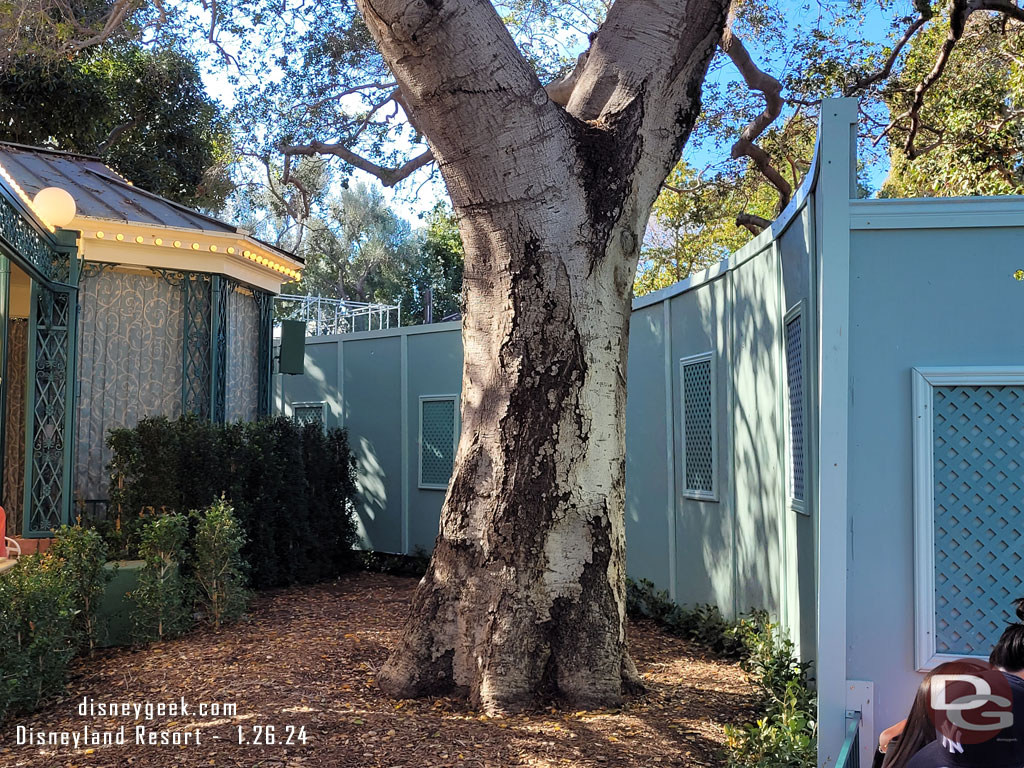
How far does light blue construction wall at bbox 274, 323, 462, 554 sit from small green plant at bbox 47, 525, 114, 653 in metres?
4.95

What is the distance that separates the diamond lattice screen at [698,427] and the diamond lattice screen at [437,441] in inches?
148

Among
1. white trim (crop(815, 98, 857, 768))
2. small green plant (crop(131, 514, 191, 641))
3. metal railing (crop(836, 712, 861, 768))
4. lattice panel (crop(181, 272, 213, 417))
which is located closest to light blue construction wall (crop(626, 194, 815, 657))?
white trim (crop(815, 98, 857, 768))

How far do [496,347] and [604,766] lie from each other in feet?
7.17

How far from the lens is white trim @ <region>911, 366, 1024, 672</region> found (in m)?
3.87

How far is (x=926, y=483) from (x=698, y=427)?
375cm

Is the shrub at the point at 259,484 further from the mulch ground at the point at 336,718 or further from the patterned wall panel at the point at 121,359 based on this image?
the mulch ground at the point at 336,718

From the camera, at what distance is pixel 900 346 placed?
398 centimetres

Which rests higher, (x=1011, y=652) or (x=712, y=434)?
(x=712, y=434)

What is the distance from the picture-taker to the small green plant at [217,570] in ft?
23.6

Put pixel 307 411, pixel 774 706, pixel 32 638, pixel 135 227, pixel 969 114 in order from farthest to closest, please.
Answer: pixel 307 411, pixel 969 114, pixel 135 227, pixel 32 638, pixel 774 706

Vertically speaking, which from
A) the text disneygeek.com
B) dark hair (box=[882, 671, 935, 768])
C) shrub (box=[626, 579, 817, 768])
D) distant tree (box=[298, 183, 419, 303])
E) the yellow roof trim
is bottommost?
the text disneygeek.com

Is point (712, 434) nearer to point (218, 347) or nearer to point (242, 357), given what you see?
point (218, 347)

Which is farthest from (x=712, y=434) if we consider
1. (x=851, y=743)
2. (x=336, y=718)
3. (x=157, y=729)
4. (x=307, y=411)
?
(x=307, y=411)

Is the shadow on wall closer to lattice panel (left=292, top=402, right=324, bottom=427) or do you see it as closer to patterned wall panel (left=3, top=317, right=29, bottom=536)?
patterned wall panel (left=3, top=317, right=29, bottom=536)
